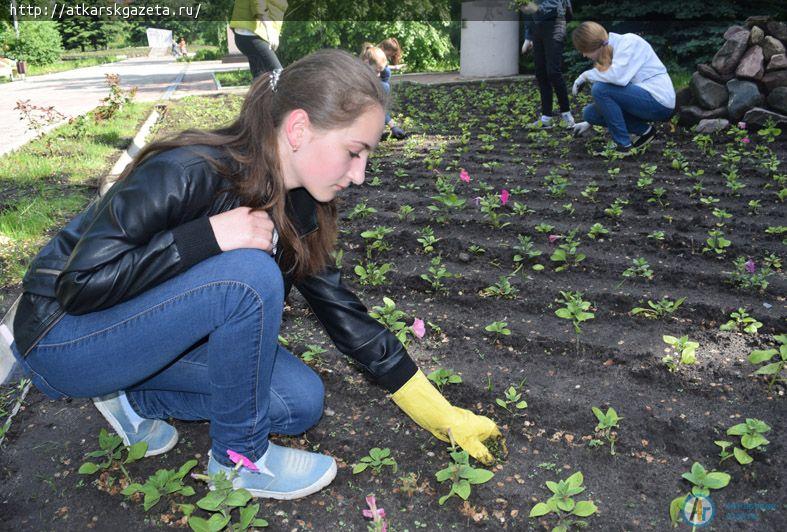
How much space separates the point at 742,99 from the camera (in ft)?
18.5

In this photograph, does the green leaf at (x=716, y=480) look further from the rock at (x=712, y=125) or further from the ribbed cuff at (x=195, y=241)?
the rock at (x=712, y=125)

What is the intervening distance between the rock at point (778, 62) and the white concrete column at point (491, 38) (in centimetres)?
593

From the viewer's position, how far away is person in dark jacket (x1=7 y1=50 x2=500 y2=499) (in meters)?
1.55

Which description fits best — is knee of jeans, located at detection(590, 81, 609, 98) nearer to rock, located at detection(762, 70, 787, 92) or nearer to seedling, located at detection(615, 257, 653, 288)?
rock, located at detection(762, 70, 787, 92)

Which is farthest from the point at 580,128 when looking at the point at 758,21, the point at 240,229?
the point at 240,229

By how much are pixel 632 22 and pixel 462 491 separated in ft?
29.0

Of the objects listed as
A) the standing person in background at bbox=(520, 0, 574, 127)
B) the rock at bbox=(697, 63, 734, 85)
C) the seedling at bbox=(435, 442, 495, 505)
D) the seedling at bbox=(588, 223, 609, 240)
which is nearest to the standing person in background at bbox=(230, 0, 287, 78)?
the standing person in background at bbox=(520, 0, 574, 127)

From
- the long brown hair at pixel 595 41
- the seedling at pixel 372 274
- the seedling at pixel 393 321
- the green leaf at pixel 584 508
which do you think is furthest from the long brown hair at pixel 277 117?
the long brown hair at pixel 595 41

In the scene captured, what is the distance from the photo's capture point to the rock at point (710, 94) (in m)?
5.82

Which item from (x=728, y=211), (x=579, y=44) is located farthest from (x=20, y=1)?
(x=728, y=211)

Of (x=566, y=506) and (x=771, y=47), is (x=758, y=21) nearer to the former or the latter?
(x=771, y=47)

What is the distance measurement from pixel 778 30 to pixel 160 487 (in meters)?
6.47

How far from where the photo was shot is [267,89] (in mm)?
1703

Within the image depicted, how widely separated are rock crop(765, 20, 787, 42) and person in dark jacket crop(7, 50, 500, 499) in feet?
18.6
